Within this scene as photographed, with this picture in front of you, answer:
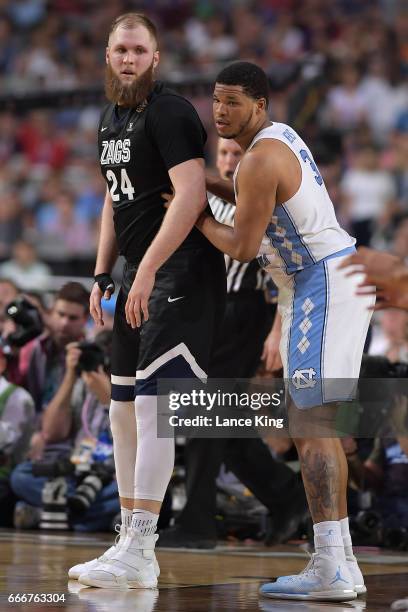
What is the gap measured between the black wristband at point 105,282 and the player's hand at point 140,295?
1.36 feet

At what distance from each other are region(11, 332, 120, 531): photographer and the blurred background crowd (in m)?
2.96

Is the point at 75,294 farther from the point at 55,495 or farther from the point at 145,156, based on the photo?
the point at 145,156

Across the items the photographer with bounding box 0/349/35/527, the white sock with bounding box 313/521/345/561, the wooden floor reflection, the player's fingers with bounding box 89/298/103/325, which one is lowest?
the wooden floor reflection

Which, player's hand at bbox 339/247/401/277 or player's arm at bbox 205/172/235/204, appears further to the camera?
player's arm at bbox 205/172/235/204

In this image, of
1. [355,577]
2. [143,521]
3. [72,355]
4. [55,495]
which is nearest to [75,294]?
[72,355]

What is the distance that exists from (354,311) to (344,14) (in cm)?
1134

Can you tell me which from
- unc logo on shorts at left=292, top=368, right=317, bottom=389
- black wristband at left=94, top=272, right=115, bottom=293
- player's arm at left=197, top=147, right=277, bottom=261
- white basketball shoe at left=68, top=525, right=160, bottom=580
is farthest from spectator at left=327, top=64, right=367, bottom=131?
white basketball shoe at left=68, top=525, right=160, bottom=580

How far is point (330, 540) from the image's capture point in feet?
14.3

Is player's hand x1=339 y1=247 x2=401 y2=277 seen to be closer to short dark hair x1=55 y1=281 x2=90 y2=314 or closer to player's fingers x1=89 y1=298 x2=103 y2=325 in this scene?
player's fingers x1=89 y1=298 x2=103 y2=325

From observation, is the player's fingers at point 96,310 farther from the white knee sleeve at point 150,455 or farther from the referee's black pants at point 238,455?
the referee's black pants at point 238,455

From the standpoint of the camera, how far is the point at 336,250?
4.54 m

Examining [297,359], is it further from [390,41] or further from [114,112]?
[390,41]

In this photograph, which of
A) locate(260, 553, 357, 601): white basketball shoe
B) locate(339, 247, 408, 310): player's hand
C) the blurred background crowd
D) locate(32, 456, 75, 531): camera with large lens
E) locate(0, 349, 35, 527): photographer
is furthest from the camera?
the blurred background crowd

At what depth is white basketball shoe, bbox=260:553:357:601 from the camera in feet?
14.1
